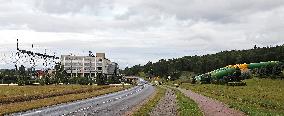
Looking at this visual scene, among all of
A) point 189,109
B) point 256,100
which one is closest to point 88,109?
point 189,109

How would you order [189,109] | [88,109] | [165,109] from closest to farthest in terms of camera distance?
[189,109] < [165,109] < [88,109]

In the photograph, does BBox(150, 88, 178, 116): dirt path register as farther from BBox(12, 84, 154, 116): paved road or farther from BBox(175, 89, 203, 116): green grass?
BBox(12, 84, 154, 116): paved road

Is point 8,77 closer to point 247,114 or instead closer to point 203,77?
point 203,77

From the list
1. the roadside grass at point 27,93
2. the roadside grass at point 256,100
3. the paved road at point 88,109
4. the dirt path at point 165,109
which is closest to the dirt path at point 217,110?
the roadside grass at point 256,100

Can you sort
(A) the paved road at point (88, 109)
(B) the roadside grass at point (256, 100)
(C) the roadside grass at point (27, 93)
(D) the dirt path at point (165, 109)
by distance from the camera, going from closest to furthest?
(B) the roadside grass at point (256, 100) < (D) the dirt path at point (165, 109) < (A) the paved road at point (88, 109) < (C) the roadside grass at point (27, 93)

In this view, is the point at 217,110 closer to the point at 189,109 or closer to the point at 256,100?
the point at 189,109

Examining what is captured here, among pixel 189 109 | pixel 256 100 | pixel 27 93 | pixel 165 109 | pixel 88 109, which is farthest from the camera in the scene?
pixel 27 93

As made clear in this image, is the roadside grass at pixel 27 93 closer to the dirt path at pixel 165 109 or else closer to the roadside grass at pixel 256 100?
the dirt path at pixel 165 109

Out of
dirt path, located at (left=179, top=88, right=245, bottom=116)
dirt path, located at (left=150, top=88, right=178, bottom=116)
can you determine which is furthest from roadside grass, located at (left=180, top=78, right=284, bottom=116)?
dirt path, located at (left=150, top=88, right=178, bottom=116)

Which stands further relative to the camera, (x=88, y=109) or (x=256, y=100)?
(x=256, y=100)

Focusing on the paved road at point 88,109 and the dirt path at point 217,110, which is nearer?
the dirt path at point 217,110

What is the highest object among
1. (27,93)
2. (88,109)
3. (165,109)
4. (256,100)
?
→ (27,93)

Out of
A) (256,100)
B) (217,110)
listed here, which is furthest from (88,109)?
(256,100)

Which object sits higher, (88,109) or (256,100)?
(256,100)
